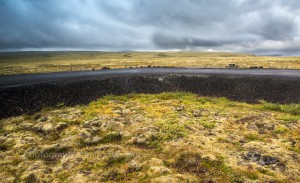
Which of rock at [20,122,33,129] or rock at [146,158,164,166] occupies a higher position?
rock at [20,122,33,129]

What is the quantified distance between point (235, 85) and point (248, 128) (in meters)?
19.6

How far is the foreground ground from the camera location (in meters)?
14.0

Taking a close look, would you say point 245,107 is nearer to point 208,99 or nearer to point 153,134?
point 208,99

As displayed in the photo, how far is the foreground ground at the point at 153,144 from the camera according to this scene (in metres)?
14.0

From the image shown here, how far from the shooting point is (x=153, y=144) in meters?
18.5

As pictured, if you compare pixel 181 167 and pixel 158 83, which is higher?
pixel 158 83

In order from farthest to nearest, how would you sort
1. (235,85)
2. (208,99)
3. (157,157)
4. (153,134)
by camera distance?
(235,85) < (208,99) < (153,134) < (157,157)

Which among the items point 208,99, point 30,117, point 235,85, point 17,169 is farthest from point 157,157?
point 235,85

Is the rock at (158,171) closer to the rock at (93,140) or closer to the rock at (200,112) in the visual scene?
the rock at (93,140)

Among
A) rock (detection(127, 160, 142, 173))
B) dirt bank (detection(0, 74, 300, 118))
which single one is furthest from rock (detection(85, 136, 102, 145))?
dirt bank (detection(0, 74, 300, 118))

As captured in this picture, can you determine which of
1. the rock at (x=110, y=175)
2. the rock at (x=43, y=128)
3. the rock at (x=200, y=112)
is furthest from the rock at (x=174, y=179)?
the rock at (x=43, y=128)

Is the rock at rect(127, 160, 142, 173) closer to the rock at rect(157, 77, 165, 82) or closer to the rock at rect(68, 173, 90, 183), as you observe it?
the rock at rect(68, 173, 90, 183)

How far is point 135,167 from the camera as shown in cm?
1459

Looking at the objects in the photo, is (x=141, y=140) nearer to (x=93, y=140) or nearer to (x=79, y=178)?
(x=93, y=140)
